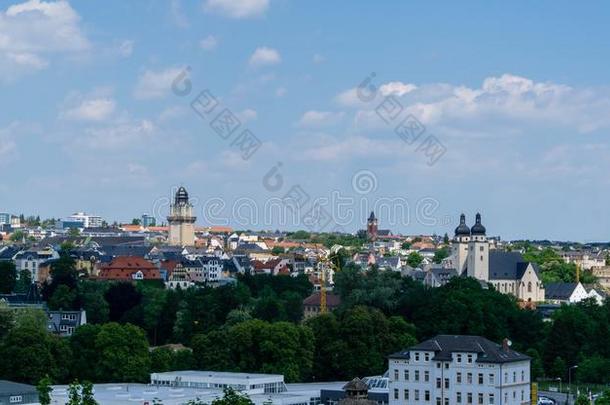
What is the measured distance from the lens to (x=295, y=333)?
6788 cm

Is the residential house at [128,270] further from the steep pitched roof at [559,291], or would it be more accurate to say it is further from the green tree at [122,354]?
the green tree at [122,354]

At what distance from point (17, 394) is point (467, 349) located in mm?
16968

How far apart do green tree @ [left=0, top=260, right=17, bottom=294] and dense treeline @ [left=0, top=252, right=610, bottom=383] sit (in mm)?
15982

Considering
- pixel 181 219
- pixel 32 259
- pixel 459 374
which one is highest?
pixel 181 219

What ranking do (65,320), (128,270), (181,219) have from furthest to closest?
(181,219)
(128,270)
(65,320)

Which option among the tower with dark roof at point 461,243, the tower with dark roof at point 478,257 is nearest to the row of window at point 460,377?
the tower with dark roof at point 478,257

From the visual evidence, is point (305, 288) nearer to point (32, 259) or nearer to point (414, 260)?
point (32, 259)

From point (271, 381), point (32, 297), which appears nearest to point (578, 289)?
point (32, 297)

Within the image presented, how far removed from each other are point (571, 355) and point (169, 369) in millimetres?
21030

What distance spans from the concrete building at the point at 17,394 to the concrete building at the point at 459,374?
46.2ft

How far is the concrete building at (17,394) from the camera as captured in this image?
5172 cm

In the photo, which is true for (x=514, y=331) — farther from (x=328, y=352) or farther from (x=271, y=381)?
(x=271, y=381)

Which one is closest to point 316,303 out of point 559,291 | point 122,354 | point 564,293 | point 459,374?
point 122,354

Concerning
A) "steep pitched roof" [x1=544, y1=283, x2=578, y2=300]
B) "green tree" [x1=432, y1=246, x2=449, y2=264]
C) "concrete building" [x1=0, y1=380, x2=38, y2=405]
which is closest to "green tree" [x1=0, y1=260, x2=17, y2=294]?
"steep pitched roof" [x1=544, y1=283, x2=578, y2=300]
